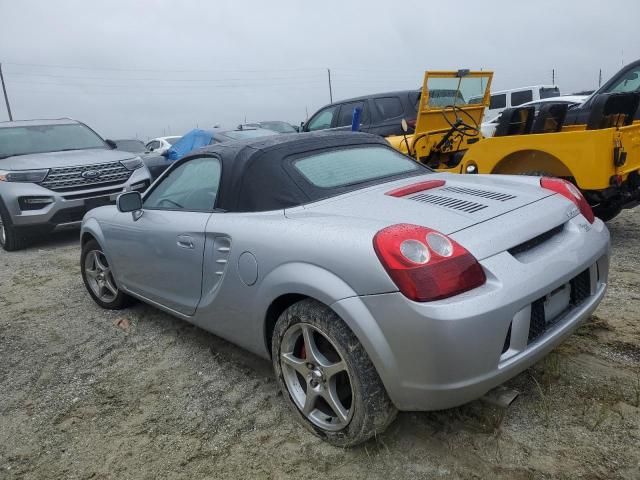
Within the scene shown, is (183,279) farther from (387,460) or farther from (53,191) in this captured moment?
(53,191)

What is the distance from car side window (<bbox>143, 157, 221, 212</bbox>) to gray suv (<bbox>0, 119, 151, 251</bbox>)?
152 inches

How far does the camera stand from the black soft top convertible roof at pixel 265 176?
8.68 feet

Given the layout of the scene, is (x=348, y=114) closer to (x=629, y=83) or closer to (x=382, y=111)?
(x=382, y=111)

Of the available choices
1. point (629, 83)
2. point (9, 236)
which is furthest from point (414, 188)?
point (9, 236)

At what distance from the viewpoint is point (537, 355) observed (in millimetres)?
2113

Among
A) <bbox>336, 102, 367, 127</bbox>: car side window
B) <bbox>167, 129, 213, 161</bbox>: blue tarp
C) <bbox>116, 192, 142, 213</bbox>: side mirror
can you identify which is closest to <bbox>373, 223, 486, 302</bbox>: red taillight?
<bbox>116, 192, 142, 213</bbox>: side mirror

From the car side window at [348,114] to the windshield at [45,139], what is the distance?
399 cm

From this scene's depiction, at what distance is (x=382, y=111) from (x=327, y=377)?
691cm

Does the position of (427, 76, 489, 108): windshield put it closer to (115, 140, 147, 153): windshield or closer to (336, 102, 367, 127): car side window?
(336, 102, 367, 127): car side window

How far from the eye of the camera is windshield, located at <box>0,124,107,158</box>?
24.5 ft

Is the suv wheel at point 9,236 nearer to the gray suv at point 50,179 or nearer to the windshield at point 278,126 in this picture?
the gray suv at point 50,179

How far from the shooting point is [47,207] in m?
6.73

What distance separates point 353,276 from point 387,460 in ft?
2.78

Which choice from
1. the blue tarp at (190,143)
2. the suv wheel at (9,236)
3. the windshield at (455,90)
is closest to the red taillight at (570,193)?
the windshield at (455,90)
